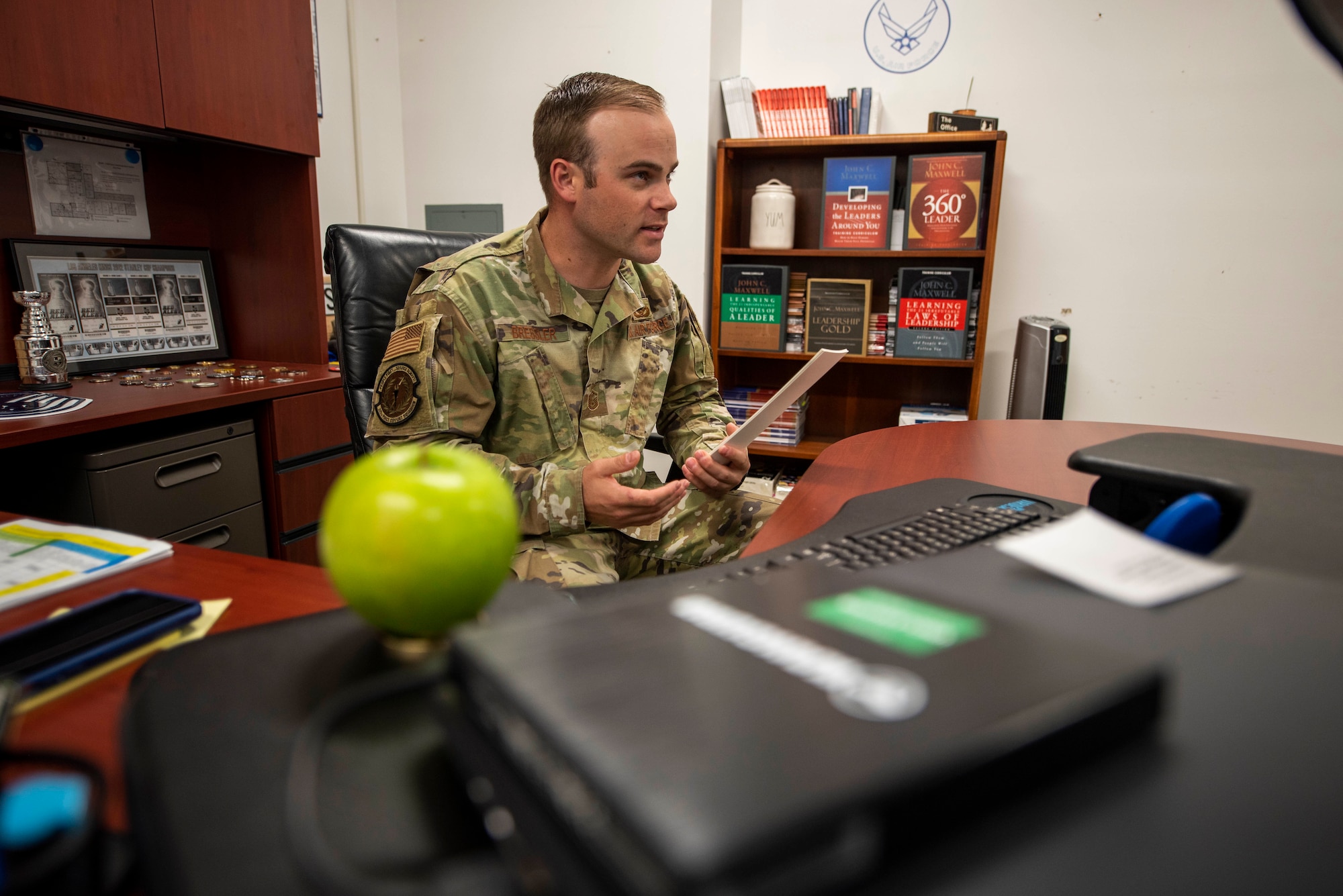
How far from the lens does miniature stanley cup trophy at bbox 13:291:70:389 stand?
179 centimetres

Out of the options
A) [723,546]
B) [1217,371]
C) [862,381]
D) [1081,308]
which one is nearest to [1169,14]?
[1081,308]

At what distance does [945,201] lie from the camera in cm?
244

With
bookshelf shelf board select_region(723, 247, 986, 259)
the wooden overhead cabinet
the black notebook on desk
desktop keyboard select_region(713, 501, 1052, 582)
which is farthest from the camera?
bookshelf shelf board select_region(723, 247, 986, 259)

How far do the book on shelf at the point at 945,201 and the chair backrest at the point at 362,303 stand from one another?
5.79ft

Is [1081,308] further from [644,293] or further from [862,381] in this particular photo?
[644,293]

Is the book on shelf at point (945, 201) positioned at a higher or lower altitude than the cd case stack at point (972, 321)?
higher

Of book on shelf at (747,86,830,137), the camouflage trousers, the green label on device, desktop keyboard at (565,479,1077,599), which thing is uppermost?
book on shelf at (747,86,830,137)

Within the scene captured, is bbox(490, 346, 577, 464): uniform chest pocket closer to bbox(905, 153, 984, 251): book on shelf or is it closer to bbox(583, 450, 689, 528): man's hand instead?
bbox(583, 450, 689, 528): man's hand

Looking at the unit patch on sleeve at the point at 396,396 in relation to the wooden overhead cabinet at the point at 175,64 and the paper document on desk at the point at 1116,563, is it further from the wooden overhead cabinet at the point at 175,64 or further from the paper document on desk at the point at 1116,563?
the wooden overhead cabinet at the point at 175,64

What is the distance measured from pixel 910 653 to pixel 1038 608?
129 mm

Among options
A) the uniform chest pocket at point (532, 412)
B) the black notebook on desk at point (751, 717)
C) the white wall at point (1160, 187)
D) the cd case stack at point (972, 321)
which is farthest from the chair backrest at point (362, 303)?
the white wall at point (1160, 187)

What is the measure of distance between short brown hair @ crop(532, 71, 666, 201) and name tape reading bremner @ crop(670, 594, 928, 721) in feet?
4.24

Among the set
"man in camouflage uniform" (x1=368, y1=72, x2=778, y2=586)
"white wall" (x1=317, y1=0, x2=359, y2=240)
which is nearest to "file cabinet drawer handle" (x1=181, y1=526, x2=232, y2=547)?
"man in camouflage uniform" (x1=368, y1=72, x2=778, y2=586)

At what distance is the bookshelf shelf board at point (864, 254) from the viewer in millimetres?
2445
